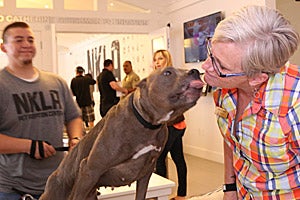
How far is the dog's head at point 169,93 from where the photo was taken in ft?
2.86

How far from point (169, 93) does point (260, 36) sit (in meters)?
0.34

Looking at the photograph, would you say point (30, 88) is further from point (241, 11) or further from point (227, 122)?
point (241, 11)

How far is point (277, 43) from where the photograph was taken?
1.07m

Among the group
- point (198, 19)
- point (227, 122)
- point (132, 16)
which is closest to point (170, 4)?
point (132, 16)

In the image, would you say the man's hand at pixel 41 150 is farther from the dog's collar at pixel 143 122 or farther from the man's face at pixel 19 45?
the dog's collar at pixel 143 122

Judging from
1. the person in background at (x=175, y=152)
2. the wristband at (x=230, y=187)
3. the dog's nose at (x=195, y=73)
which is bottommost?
the person in background at (x=175, y=152)

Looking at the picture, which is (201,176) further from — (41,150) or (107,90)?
(41,150)

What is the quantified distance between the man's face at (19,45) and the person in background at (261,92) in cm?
98

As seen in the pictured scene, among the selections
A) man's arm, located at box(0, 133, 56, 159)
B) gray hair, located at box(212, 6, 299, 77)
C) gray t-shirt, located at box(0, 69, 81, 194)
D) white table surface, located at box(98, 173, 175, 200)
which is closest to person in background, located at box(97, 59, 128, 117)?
white table surface, located at box(98, 173, 175, 200)

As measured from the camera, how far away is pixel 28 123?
6.07 ft

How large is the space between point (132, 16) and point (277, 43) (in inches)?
250

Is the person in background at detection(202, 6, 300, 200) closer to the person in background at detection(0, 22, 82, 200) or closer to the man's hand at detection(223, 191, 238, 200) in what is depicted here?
the man's hand at detection(223, 191, 238, 200)

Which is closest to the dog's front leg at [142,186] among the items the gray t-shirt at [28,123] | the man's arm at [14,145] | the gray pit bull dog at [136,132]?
the gray pit bull dog at [136,132]

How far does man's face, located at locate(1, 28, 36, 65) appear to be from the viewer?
1.84 meters
